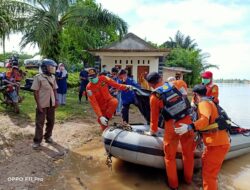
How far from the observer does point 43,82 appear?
524 cm

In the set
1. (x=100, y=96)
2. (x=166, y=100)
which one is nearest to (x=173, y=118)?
(x=166, y=100)

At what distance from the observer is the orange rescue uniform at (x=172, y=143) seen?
413 centimetres

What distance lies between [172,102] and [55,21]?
931cm

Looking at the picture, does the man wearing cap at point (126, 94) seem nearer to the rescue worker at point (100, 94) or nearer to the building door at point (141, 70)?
the rescue worker at point (100, 94)

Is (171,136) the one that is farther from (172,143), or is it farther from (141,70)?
(141,70)

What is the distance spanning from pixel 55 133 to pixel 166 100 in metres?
3.43

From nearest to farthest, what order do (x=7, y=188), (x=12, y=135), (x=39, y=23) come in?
(x=7, y=188) < (x=12, y=135) < (x=39, y=23)

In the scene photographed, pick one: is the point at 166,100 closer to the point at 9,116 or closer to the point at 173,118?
the point at 173,118

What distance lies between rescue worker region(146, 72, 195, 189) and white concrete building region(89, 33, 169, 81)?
12.6 metres

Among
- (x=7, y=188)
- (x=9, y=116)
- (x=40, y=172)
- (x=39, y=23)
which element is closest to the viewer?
(x=7, y=188)

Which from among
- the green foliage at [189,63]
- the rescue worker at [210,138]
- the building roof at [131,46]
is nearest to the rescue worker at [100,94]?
the rescue worker at [210,138]

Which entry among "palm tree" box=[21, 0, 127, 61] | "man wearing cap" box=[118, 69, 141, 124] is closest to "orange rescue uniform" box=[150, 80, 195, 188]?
"man wearing cap" box=[118, 69, 141, 124]

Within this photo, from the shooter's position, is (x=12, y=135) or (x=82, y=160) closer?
(x=82, y=160)

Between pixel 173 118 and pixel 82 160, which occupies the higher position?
pixel 173 118
